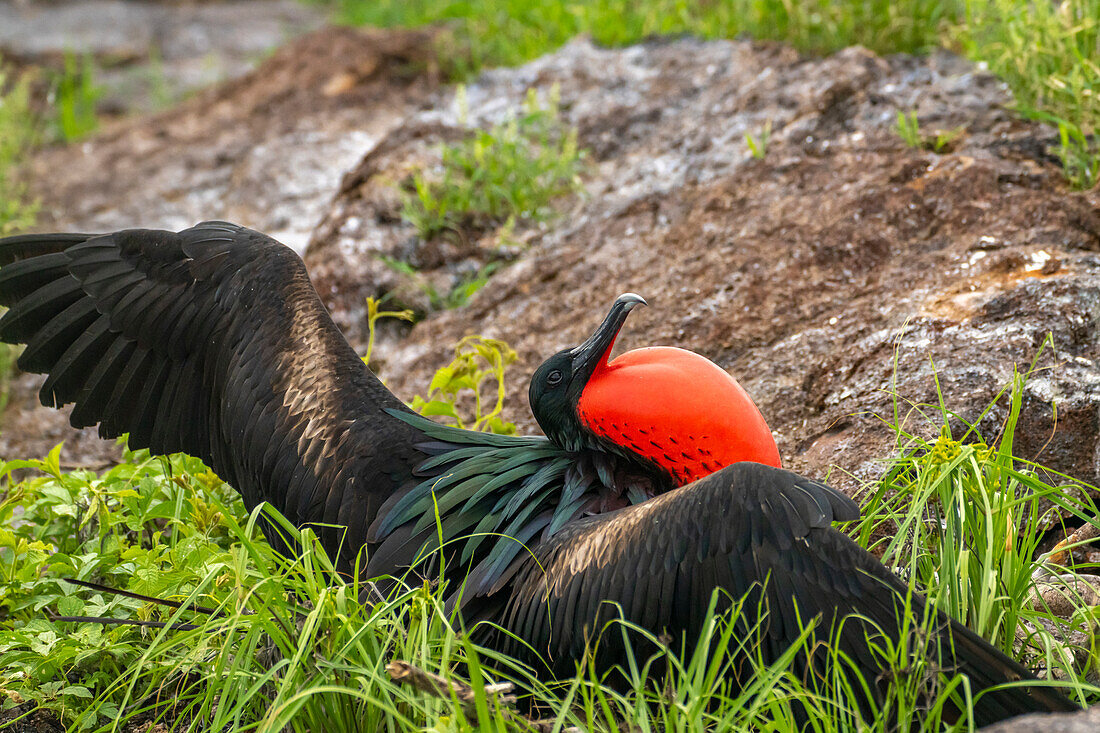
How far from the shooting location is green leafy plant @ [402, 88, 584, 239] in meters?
4.59

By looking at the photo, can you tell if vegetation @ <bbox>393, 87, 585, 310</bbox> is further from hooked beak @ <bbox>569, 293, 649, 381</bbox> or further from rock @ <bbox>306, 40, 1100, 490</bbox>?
hooked beak @ <bbox>569, 293, 649, 381</bbox>

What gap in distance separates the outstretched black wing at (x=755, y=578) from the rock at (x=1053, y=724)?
16 cm

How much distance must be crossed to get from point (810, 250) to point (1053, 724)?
228cm

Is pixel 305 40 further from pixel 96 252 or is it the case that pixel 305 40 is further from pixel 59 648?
pixel 59 648

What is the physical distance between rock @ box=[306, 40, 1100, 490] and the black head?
0.69m

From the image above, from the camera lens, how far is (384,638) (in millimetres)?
2051

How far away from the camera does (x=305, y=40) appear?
7074 mm

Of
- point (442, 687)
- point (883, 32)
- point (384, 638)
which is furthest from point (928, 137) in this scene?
point (442, 687)

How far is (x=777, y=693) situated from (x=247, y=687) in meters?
1.01

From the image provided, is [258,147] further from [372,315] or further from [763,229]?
[763,229]

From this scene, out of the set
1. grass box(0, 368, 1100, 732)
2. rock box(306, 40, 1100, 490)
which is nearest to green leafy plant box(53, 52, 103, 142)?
rock box(306, 40, 1100, 490)

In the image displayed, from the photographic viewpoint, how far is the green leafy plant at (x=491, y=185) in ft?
15.1

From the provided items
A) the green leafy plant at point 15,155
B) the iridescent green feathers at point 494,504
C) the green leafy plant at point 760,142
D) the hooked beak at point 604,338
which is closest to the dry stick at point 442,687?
the iridescent green feathers at point 494,504

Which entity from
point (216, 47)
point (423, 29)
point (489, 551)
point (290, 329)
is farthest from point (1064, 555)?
point (216, 47)
